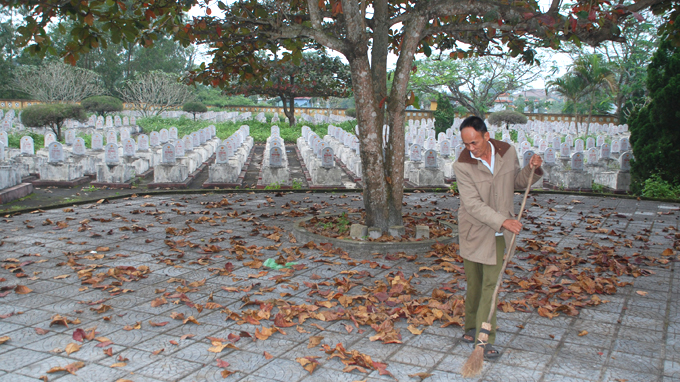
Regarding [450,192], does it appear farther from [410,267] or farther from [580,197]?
[410,267]

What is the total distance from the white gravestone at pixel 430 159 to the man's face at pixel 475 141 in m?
9.70

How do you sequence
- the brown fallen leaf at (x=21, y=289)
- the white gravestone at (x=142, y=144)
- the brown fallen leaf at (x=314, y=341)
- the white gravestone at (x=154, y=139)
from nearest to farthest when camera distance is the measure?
the brown fallen leaf at (x=314, y=341) → the brown fallen leaf at (x=21, y=289) → the white gravestone at (x=142, y=144) → the white gravestone at (x=154, y=139)

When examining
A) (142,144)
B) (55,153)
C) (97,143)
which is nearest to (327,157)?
(55,153)

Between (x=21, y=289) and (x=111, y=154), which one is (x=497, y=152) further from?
(x=111, y=154)

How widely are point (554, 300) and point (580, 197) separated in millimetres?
6915

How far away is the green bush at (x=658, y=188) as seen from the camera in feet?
33.8

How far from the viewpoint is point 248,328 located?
3807mm

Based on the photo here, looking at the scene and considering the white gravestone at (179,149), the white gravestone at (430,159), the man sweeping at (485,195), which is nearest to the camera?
the man sweeping at (485,195)

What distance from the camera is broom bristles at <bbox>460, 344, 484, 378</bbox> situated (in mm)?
3072

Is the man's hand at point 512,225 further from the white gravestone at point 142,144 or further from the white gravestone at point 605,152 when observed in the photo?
the white gravestone at point 142,144

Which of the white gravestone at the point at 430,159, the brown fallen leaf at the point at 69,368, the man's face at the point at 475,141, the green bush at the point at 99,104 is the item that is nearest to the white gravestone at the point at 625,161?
the white gravestone at the point at 430,159

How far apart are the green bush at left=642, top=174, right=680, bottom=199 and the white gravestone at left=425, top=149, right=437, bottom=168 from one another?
4562 millimetres

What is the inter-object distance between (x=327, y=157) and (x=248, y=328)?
896 centimetres

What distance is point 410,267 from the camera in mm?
5434
